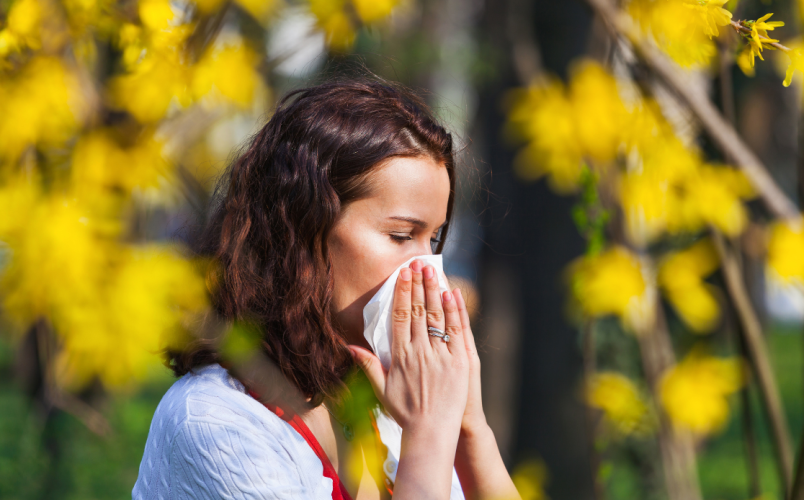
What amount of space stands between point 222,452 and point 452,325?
56cm

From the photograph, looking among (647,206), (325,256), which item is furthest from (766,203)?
(325,256)

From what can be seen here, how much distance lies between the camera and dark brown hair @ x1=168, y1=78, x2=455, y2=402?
1497 millimetres

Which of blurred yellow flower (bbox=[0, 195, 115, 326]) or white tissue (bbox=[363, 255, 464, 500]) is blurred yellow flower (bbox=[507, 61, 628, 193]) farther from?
blurred yellow flower (bbox=[0, 195, 115, 326])

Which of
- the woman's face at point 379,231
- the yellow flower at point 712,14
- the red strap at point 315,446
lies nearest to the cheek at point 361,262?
the woman's face at point 379,231

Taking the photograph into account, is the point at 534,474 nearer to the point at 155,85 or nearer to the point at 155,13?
the point at 155,85

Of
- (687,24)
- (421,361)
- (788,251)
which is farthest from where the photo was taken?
(788,251)

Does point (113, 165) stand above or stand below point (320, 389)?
above

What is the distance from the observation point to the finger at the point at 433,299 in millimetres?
1505

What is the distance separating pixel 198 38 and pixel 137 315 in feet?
2.84

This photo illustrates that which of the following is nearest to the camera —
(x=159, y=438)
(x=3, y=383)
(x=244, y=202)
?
(x=159, y=438)

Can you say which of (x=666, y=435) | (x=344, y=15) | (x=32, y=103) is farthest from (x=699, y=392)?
(x=32, y=103)

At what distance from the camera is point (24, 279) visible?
202 centimetres

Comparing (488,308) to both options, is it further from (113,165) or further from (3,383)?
(3,383)

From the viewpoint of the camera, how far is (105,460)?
16.5 feet
